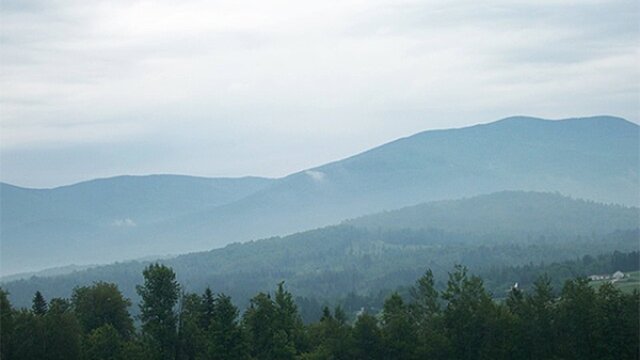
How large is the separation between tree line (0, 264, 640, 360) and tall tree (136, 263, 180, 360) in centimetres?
4

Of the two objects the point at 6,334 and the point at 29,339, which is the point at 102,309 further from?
the point at 6,334

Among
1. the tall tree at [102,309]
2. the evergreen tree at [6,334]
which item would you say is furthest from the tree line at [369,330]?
the tall tree at [102,309]

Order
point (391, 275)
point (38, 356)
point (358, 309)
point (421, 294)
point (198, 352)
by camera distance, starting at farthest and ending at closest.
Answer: point (391, 275), point (358, 309), point (421, 294), point (198, 352), point (38, 356)

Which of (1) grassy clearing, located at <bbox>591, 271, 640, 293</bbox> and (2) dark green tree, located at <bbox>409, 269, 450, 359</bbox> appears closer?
(2) dark green tree, located at <bbox>409, 269, 450, 359</bbox>

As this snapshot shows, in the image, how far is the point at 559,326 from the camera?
141ft

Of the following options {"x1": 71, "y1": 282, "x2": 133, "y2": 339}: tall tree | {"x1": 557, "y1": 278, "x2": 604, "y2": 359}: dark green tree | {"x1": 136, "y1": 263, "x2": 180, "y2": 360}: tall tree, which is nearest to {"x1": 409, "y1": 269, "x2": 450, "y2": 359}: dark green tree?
{"x1": 557, "y1": 278, "x2": 604, "y2": 359}: dark green tree

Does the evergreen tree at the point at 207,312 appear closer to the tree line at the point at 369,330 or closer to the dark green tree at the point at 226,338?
the tree line at the point at 369,330

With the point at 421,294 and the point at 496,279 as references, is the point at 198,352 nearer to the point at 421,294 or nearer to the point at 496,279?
the point at 421,294

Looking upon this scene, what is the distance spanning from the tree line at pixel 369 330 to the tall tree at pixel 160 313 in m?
0.04

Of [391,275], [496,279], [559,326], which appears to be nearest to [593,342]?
[559,326]

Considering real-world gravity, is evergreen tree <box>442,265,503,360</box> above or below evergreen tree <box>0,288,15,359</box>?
below

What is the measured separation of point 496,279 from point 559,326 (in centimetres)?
9664

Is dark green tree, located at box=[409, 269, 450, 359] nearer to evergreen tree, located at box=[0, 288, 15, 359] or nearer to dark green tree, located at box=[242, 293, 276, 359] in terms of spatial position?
dark green tree, located at box=[242, 293, 276, 359]

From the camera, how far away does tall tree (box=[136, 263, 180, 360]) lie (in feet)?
143
